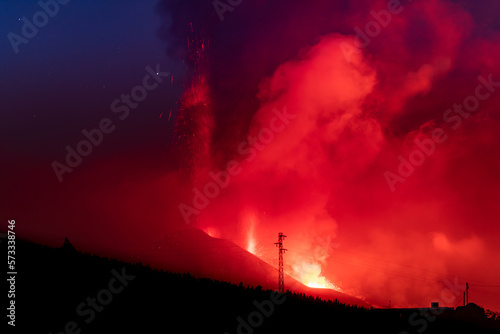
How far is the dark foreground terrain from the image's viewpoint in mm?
48438

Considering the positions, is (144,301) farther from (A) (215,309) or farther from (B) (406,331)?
(B) (406,331)

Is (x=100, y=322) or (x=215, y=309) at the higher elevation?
(x=215, y=309)

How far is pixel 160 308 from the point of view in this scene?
54.0 metres

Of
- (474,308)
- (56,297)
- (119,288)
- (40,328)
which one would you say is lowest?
(40,328)

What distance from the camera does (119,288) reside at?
58.5 m

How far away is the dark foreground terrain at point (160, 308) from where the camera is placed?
4844cm

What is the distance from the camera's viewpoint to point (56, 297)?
51812 mm

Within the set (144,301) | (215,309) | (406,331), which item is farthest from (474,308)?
(144,301)

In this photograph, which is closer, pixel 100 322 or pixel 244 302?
pixel 100 322

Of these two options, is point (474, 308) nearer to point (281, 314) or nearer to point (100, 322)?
point (281, 314)

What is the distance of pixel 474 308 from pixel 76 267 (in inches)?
1872

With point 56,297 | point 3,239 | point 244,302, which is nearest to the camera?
point 56,297

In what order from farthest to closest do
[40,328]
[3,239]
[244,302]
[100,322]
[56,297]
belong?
[3,239]
[244,302]
[56,297]
[100,322]
[40,328]

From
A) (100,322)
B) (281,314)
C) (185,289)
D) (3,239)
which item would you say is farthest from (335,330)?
(3,239)
